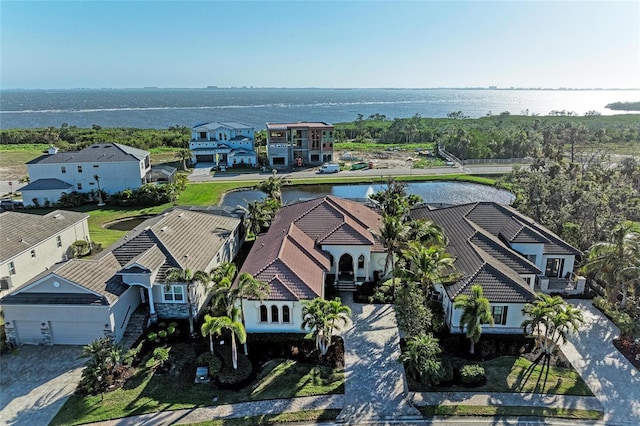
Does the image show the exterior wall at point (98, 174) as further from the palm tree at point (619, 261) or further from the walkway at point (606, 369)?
the walkway at point (606, 369)

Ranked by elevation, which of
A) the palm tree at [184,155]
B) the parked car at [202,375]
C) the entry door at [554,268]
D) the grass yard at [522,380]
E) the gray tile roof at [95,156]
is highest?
the gray tile roof at [95,156]

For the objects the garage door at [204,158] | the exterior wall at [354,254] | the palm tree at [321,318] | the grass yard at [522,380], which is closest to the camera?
the grass yard at [522,380]

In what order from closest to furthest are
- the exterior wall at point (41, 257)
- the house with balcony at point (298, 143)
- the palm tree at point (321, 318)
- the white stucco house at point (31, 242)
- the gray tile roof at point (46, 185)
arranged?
1. the palm tree at point (321, 318)
2. the white stucco house at point (31, 242)
3. the exterior wall at point (41, 257)
4. the gray tile roof at point (46, 185)
5. the house with balcony at point (298, 143)

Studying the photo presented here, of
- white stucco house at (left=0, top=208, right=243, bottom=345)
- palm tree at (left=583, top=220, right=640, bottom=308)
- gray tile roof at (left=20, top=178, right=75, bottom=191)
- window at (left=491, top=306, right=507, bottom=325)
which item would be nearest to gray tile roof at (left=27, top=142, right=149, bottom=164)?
gray tile roof at (left=20, top=178, right=75, bottom=191)

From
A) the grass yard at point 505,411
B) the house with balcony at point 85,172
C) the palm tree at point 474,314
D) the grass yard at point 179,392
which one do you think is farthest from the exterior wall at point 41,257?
the palm tree at point 474,314

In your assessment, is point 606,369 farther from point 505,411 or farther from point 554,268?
point 554,268

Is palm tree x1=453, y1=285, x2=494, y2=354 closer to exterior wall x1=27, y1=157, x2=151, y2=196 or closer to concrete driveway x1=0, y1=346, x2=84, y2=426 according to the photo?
concrete driveway x1=0, y1=346, x2=84, y2=426

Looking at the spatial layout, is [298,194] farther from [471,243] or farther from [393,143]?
[393,143]

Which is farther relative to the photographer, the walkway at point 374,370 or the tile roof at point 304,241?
the tile roof at point 304,241
